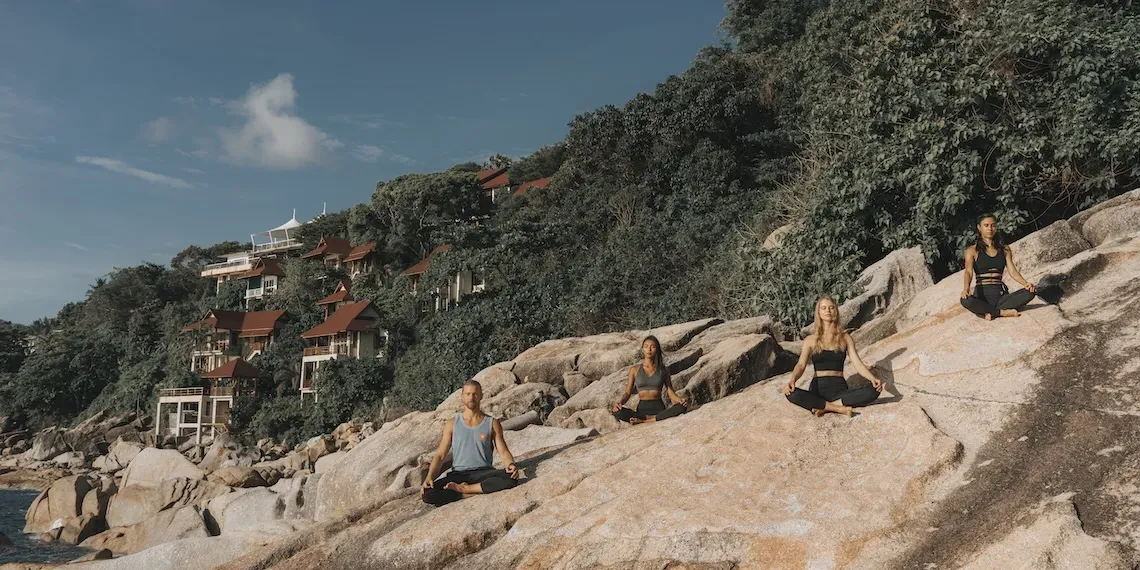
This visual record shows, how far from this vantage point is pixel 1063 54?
14656mm

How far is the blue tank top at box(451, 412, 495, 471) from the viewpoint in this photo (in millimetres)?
8008

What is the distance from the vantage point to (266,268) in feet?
223

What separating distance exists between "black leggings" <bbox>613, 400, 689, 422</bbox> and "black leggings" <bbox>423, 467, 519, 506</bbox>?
2451mm

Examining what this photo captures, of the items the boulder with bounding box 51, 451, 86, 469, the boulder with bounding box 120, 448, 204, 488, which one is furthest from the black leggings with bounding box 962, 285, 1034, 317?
the boulder with bounding box 51, 451, 86, 469

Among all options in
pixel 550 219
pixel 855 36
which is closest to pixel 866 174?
pixel 855 36

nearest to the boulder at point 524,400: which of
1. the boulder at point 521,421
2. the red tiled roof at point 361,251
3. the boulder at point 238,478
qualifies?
the boulder at point 521,421

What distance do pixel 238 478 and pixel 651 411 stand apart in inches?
690

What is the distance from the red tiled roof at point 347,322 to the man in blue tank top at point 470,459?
39.8 m

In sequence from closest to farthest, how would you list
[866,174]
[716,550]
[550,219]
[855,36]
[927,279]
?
[716,550]
[927,279]
[866,174]
[855,36]
[550,219]

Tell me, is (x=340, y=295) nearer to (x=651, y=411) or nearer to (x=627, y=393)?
(x=627, y=393)

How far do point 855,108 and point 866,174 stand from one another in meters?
1.81

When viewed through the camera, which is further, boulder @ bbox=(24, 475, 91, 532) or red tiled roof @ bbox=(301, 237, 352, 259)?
red tiled roof @ bbox=(301, 237, 352, 259)

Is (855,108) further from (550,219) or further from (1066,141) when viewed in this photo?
(550,219)

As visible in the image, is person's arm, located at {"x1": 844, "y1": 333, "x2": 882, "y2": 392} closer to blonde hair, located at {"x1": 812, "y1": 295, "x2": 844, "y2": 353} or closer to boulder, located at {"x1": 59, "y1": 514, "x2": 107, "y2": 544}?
blonde hair, located at {"x1": 812, "y1": 295, "x2": 844, "y2": 353}
